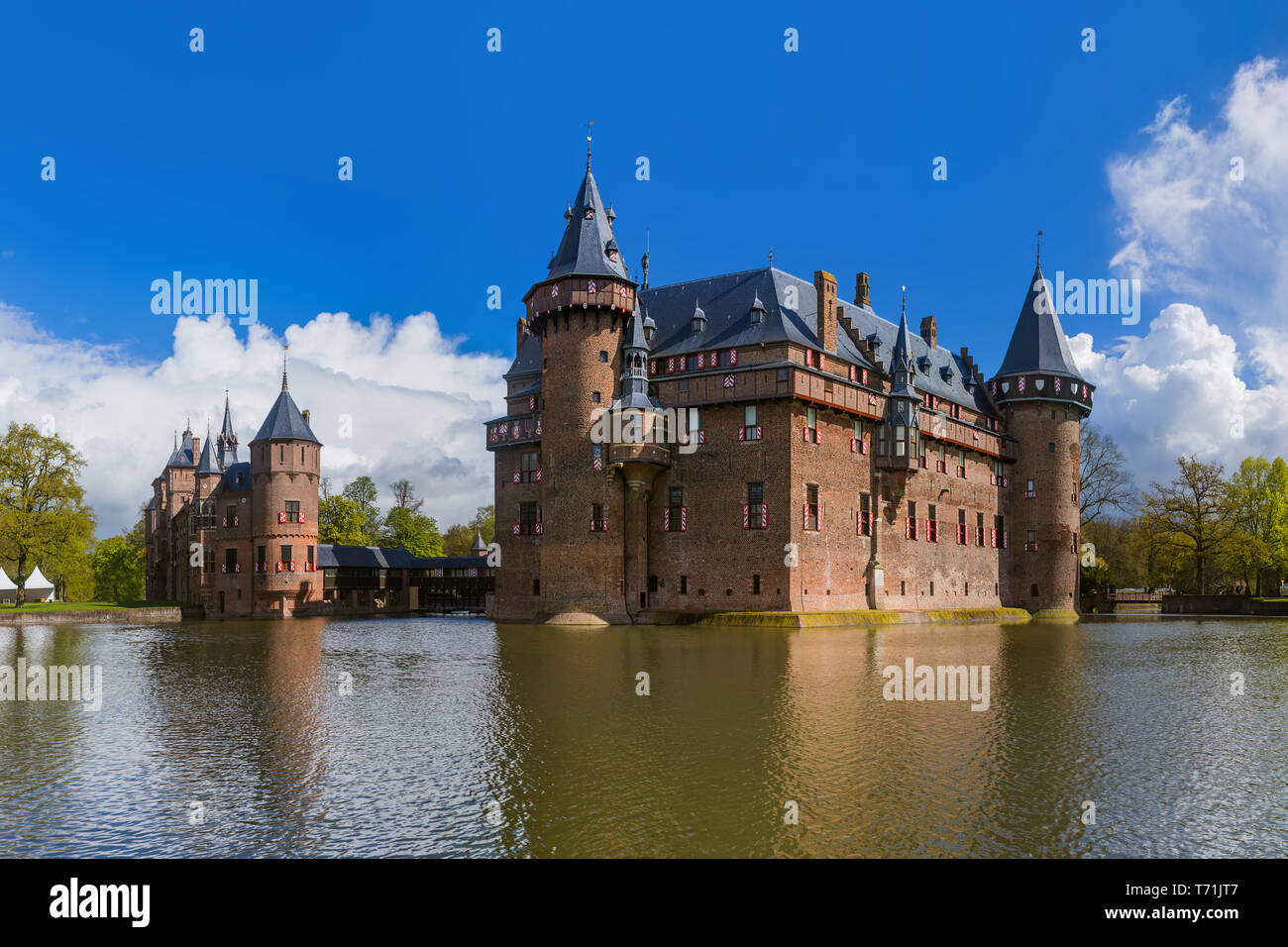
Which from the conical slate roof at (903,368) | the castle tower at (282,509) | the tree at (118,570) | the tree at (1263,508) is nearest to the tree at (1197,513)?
the tree at (1263,508)

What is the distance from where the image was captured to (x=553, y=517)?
165ft

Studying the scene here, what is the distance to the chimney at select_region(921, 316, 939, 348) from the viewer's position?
228ft

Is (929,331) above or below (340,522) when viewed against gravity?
above

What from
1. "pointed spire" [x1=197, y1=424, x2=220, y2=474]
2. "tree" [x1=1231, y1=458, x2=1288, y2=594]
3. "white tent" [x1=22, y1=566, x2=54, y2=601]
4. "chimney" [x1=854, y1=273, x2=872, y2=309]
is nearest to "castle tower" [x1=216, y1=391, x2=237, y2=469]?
"pointed spire" [x1=197, y1=424, x2=220, y2=474]

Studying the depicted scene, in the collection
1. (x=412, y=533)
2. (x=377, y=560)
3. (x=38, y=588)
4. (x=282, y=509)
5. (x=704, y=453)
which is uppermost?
(x=704, y=453)

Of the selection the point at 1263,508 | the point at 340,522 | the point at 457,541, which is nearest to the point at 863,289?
the point at 1263,508

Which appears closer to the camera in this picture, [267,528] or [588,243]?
[588,243]

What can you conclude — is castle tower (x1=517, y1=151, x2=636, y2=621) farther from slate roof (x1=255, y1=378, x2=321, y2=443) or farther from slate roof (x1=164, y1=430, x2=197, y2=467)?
slate roof (x1=164, y1=430, x2=197, y2=467)

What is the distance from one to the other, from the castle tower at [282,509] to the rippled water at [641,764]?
40584mm

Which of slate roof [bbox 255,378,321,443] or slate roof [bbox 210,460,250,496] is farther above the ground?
slate roof [bbox 255,378,321,443]

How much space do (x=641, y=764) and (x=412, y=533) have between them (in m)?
85.8

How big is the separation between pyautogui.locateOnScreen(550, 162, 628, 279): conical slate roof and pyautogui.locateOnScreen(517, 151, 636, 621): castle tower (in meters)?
0.07

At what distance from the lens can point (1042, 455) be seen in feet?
225

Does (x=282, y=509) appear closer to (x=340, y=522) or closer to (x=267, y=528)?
(x=267, y=528)
